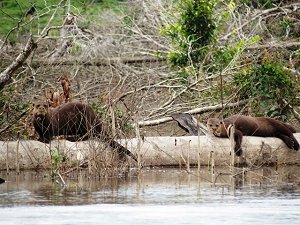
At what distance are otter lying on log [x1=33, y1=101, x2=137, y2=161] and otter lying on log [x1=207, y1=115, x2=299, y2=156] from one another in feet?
7.00

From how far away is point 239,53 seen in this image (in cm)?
2158

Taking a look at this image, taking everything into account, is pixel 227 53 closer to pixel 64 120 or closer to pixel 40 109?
pixel 64 120

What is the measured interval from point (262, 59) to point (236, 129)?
3.45m

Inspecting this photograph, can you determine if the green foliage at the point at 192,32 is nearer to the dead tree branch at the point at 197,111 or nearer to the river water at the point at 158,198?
the dead tree branch at the point at 197,111

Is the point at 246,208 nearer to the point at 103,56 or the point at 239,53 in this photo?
the point at 239,53

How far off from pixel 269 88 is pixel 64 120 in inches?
188

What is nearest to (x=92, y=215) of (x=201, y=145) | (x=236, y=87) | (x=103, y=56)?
(x=201, y=145)

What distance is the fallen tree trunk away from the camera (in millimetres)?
17125

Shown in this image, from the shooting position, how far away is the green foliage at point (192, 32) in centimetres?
2211

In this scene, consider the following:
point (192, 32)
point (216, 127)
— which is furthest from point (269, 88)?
point (216, 127)

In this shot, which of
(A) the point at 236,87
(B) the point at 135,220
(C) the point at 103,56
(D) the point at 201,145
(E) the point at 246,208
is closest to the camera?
(B) the point at 135,220

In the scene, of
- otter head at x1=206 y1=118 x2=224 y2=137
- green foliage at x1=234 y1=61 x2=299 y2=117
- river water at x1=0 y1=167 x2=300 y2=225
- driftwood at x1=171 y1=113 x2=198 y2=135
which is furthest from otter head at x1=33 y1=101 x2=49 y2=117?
green foliage at x1=234 y1=61 x2=299 y2=117

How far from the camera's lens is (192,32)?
73.2 ft

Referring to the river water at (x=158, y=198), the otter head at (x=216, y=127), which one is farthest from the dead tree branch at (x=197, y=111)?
the river water at (x=158, y=198)
